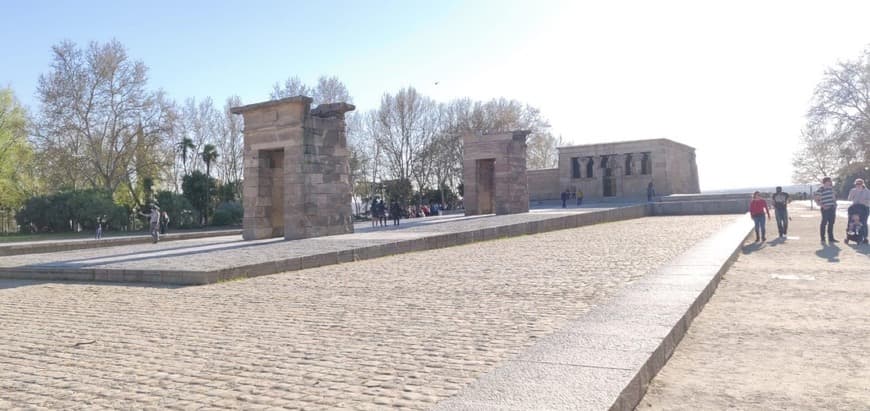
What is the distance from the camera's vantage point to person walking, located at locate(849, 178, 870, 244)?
43.5 feet

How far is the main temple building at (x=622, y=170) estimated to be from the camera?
40906mm

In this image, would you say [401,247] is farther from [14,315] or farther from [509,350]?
[509,350]

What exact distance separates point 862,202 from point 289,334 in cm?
1314

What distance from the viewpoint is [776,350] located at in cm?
486

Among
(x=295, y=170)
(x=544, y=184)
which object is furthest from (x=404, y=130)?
(x=295, y=170)

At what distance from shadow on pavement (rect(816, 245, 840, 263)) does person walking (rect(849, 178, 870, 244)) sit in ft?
3.07

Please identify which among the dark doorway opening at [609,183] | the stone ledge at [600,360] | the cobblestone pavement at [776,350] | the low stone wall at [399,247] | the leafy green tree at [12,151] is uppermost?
the leafy green tree at [12,151]

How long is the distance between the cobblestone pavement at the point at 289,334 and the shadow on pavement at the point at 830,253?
12.4 feet

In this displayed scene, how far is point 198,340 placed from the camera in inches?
212

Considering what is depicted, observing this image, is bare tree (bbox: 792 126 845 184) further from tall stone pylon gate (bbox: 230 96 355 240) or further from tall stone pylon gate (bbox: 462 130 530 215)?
tall stone pylon gate (bbox: 230 96 355 240)

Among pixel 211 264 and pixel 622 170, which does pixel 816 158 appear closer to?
pixel 622 170

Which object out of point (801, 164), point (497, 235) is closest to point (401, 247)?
point (497, 235)

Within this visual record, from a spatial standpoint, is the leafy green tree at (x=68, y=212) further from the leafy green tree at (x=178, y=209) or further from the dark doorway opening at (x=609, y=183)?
the dark doorway opening at (x=609, y=183)

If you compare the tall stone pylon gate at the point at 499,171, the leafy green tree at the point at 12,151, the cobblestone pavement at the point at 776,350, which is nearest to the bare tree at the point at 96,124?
the leafy green tree at the point at 12,151
